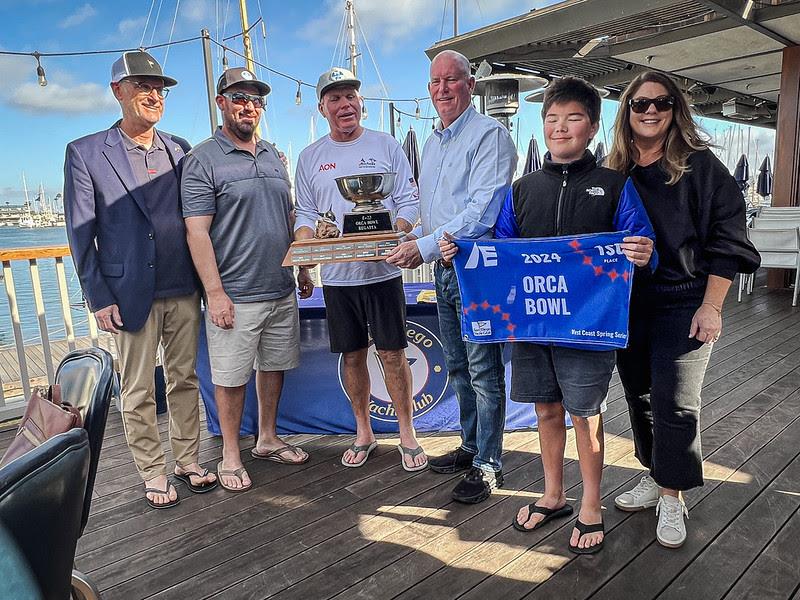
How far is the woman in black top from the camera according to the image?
5.89ft

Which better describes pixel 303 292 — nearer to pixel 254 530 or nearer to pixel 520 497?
pixel 254 530

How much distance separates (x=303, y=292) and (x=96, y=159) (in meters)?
1.13

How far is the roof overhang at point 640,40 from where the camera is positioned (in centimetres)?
517

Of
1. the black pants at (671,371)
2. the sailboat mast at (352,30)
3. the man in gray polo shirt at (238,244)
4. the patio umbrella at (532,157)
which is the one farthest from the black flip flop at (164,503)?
the sailboat mast at (352,30)

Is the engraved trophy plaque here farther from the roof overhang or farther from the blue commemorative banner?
the roof overhang

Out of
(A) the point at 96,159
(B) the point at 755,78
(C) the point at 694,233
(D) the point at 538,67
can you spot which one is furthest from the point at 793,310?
(A) the point at 96,159

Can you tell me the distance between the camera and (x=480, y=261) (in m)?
2.07

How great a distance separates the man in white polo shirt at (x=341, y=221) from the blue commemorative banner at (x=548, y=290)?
60 cm

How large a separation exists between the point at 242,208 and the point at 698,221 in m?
1.82

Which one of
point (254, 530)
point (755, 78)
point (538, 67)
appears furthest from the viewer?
point (755, 78)

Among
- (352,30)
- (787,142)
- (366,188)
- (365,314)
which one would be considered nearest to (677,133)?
(366,188)

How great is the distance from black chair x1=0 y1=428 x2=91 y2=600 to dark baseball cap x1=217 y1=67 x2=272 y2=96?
6.38ft

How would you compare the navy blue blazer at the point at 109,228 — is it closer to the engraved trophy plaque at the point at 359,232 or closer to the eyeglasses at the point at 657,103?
the engraved trophy plaque at the point at 359,232

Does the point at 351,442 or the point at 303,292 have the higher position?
the point at 303,292
